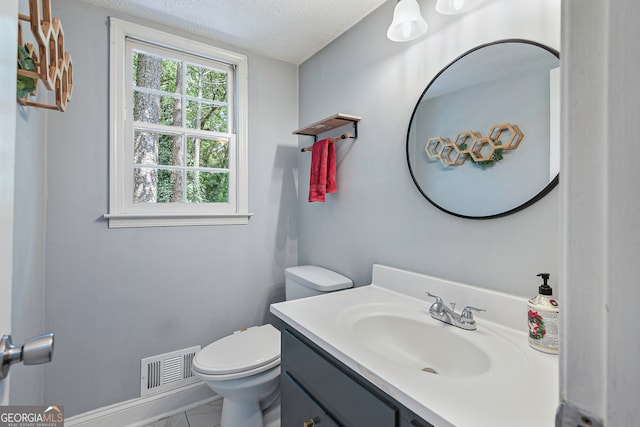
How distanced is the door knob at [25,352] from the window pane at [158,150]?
1476mm

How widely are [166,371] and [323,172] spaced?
1520mm

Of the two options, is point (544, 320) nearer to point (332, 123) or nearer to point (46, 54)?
point (332, 123)

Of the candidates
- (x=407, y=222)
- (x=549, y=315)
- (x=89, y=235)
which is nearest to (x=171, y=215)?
(x=89, y=235)

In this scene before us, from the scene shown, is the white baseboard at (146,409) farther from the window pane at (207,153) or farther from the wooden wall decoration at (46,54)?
the wooden wall decoration at (46,54)

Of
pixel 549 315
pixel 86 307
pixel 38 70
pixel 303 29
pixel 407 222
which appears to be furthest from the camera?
pixel 303 29

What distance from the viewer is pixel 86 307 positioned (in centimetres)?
156

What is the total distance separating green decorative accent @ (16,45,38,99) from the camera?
0.91 metres

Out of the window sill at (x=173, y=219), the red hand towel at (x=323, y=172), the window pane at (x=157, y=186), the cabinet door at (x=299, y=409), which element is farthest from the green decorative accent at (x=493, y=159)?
the window pane at (x=157, y=186)

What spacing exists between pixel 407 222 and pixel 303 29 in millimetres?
1334

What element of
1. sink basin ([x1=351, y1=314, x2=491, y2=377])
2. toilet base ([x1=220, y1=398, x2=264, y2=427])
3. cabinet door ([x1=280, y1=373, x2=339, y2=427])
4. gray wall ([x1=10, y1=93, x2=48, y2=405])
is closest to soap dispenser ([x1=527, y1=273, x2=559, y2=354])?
sink basin ([x1=351, y1=314, x2=491, y2=377])

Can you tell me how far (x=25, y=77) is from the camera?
95 cm

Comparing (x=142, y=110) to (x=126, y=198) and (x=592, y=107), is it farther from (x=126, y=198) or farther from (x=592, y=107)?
(x=592, y=107)

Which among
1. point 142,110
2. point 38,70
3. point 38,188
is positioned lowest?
point 38,188

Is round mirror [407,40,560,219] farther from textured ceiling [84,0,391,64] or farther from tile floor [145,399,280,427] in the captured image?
tile floor [145,399,280,427]
